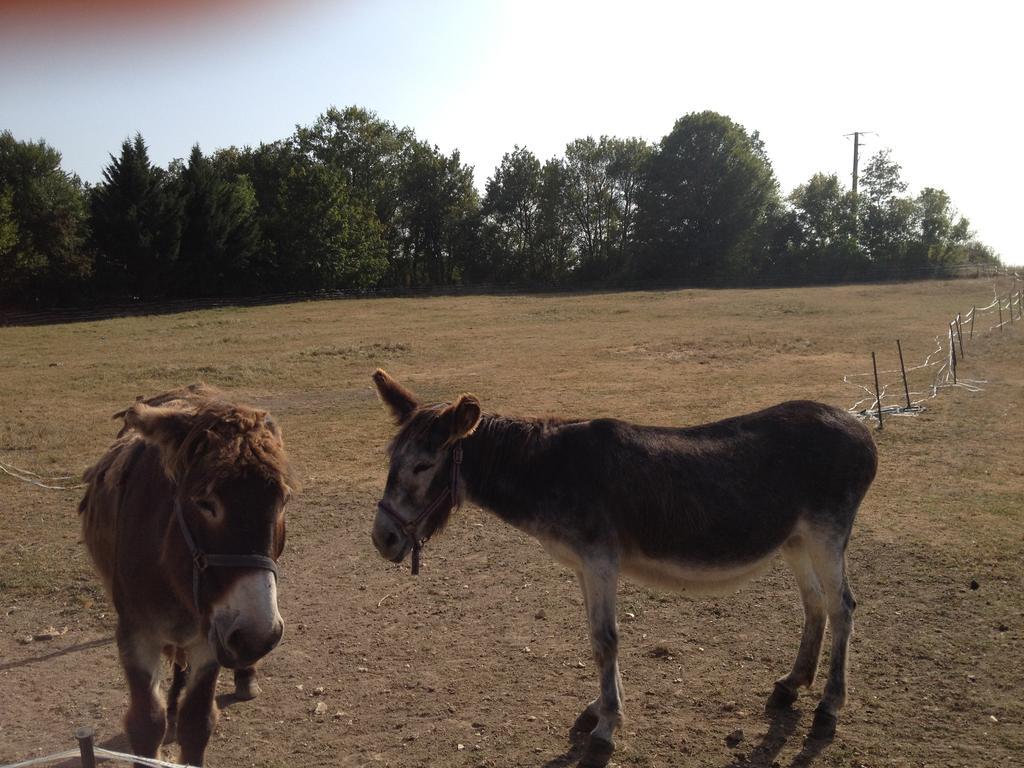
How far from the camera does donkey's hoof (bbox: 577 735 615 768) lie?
15.5ft

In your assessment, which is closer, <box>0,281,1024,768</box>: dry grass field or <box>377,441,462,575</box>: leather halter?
<box>377,441,462,575</box>: leather halter

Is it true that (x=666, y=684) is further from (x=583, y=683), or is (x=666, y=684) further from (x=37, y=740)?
(x=37, y=740)

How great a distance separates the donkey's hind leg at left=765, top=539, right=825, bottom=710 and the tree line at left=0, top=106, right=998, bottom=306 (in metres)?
51.3

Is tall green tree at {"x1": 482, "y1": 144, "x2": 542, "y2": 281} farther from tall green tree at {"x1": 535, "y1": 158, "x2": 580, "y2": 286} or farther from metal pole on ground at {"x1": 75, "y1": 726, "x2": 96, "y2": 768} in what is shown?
metal pole on ground at {"x1": 75, "y1": 726, "x2": 96, "y2": 768}

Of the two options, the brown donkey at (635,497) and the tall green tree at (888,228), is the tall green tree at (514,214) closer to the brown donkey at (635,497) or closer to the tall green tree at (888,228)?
the tall green tree at (888,228)

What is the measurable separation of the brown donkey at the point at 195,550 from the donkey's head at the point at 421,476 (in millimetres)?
944

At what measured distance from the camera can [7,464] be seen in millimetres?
12852

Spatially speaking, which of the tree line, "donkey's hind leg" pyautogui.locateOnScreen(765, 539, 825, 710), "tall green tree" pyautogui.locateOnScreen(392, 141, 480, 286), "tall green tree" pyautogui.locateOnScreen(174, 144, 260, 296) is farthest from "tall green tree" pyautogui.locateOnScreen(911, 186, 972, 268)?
"donkey's hind leg" pyautogui.locateOnScreen(765, 539, 825, 710)

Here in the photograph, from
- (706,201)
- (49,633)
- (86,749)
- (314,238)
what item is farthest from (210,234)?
(86,749)

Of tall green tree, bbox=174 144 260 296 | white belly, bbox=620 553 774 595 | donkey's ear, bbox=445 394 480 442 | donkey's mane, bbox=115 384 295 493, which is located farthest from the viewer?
tall green tree, bbox=174 144 260 296

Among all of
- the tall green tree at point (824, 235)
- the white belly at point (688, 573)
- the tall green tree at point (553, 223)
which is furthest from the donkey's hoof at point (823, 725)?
the tall green tree at point (553, 223)

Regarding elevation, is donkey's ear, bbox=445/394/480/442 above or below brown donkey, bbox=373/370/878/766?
above

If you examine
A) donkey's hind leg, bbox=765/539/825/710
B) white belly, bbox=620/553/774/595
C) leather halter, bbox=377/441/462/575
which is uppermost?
leather halter, bbox=377/441/462/575

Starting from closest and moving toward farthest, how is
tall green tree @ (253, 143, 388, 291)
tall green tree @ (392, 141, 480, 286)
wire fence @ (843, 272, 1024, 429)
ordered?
wire fence @ (843, 272, 1024, 429) < tall green tree @ (253, 143, 388, 291) < tall green tree @ (392, 141, 480, 286)
